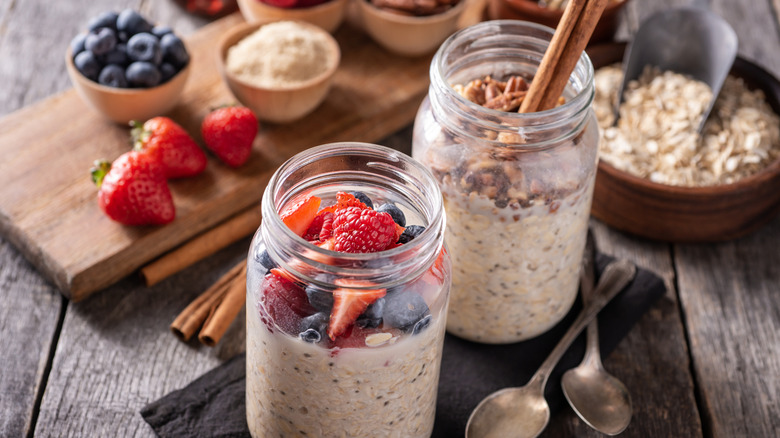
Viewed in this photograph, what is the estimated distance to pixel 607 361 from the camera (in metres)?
1.39

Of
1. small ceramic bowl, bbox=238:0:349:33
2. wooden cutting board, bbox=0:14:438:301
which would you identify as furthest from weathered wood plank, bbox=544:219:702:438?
small ceramic bowl, bbox=238:0:349:33

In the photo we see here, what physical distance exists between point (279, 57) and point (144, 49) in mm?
285

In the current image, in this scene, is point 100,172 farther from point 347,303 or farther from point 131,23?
point 347,303

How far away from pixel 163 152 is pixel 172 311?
0.32m

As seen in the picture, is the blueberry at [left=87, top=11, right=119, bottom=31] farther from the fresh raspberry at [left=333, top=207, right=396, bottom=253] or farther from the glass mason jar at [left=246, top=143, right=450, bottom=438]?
the fresh raspberry at [left=333, top=207, right=396, bottom=253]

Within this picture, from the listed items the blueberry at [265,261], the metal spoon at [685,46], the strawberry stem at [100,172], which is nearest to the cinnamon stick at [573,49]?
the blueberry at [265,261]

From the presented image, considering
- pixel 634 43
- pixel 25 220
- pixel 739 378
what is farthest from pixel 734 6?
pixel 25 220

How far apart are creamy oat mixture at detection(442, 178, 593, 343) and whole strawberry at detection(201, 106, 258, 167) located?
1.87ft

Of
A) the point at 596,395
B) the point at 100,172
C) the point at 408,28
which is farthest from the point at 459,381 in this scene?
the point at 408,28

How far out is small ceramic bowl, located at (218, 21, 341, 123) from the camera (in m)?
1.66

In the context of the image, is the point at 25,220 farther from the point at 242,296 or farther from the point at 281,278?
the point at 281,278

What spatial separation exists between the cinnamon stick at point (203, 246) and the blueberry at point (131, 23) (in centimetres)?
47

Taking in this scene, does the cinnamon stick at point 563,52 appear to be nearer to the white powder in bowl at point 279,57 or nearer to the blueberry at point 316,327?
the blueberry at point 316,327

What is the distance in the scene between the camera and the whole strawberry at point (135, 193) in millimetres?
1433
